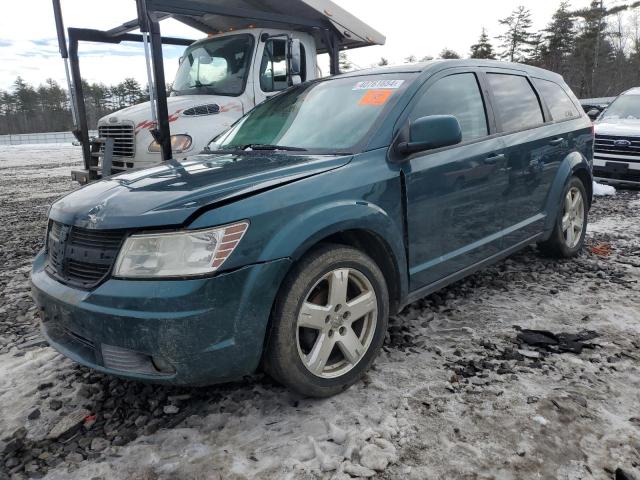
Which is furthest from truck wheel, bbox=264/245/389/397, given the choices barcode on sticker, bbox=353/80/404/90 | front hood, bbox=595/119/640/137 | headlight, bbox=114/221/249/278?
front hood, bbox=595/119/640/137

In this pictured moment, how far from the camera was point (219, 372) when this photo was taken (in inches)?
81.8

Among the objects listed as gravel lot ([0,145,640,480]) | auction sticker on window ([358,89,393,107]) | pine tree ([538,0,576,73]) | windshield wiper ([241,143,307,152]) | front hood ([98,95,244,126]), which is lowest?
gravel lot ([0,145,640,480])

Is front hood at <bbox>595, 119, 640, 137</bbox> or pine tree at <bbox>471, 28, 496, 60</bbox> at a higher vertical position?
pine tree at <bbox>471, 28, 496, 60</bbox>

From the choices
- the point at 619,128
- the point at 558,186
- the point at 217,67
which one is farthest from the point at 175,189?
the point at 619,128

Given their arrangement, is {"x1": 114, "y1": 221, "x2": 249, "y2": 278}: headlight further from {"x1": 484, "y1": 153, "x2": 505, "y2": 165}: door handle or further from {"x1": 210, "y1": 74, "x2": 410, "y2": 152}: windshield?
{"x1": 484, "y1": 153, "x2": 505, "y2": 165}: door handle

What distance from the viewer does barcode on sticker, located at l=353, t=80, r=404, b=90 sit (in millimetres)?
2998

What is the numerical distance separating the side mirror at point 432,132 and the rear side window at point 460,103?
284 millimetres

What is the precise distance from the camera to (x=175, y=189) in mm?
2240

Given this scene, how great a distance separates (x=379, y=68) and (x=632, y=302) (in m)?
2.51

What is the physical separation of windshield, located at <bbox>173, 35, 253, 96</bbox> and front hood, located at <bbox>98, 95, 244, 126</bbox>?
0.63 feet

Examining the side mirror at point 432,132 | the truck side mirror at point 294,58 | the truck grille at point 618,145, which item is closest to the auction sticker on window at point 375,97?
the side mirror at point 432,132

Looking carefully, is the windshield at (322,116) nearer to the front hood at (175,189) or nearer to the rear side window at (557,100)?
the front hood at (175,189)

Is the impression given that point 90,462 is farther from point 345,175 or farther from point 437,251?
point 437,251

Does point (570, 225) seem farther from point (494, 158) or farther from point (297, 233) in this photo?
point (297, 233)
